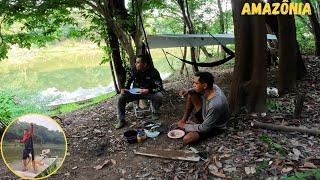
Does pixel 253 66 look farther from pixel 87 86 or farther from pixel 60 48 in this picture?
pixel 60 48

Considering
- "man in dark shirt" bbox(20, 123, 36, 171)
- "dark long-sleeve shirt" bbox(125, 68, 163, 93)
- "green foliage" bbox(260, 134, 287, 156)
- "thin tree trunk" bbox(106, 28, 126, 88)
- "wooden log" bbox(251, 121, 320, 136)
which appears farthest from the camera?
"thin tree trunk" bbox(106, 28, 126, 88)

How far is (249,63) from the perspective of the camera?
198 inches

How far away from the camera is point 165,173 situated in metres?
3.76

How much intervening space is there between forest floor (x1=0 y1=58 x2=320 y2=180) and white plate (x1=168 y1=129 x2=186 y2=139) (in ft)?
0.23

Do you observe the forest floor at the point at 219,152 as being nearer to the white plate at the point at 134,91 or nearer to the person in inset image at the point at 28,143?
the white plate at the point at 134,91

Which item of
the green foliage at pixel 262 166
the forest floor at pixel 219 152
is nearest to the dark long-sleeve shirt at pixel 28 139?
the forest floor at pixel 219 152

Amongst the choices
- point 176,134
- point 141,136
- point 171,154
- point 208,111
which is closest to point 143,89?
point 141,136

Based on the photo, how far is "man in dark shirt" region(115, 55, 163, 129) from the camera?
209 inches

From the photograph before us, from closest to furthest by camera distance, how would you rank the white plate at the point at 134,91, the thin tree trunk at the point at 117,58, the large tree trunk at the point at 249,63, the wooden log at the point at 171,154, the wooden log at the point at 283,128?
1. the wooden log at the point at 171,154
2. the wooden log at the point at 283,128
3. the large tree trunk at the point at 249,63
4. the white plate at the point at 134,91
5. the thin tree trunk at the point at 117,58

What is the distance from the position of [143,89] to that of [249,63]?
163cm

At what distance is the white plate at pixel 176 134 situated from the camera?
178 inches

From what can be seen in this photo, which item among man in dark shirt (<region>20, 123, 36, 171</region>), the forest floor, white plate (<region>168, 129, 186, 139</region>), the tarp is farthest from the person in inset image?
the tarp

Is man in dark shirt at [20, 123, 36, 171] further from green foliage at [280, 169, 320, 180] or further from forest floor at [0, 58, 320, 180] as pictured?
green foliage at [280, 169, 320, 180]

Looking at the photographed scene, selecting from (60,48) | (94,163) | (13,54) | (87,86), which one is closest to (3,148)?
(94,163)
